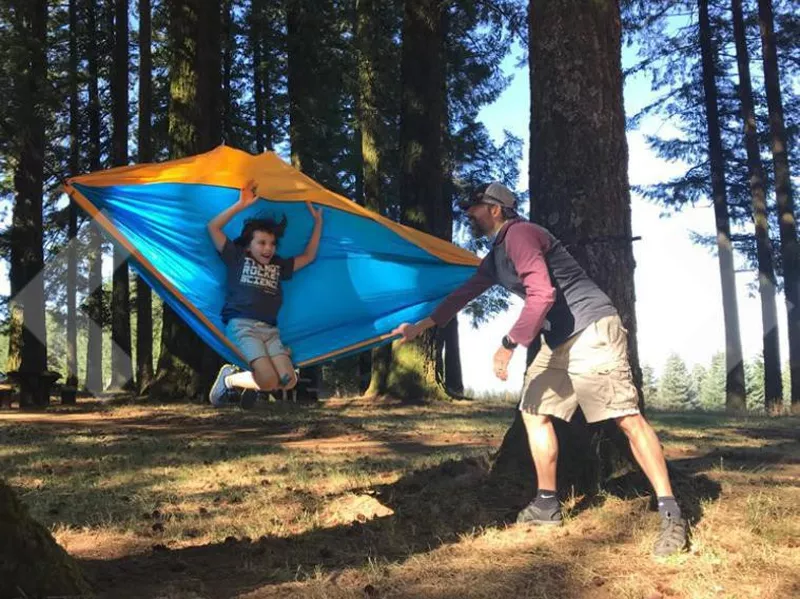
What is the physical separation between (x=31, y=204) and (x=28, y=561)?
13.2m

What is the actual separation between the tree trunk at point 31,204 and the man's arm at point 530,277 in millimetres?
11775

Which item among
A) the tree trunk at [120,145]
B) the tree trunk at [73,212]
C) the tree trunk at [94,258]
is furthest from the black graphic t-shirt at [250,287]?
the tree trunk at [94,258]

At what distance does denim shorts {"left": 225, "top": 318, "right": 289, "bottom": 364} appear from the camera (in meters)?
4.79

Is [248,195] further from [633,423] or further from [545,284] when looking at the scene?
[633,423]

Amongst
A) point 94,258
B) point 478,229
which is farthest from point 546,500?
point 94,258

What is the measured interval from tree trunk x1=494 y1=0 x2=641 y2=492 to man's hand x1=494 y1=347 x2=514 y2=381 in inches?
36.4

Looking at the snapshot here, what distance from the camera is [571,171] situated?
462 cm

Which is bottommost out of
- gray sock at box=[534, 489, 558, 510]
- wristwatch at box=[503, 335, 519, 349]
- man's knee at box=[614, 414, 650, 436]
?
gray sock at box=[534, 489, 558, 510]

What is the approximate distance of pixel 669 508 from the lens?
3.41 meters

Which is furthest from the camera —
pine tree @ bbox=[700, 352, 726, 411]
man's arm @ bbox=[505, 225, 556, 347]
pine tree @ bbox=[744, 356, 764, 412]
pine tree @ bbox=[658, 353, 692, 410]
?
pine tree @ bbox=[658, 353, 692, 410]

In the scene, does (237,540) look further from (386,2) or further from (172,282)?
(386,2)

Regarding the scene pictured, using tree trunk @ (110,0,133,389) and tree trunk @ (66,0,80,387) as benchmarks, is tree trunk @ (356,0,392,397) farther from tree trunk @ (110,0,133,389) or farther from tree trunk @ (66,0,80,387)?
tree trunk @ (66,0,80,387)

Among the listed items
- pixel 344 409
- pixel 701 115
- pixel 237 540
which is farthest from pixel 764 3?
pixel 237 540

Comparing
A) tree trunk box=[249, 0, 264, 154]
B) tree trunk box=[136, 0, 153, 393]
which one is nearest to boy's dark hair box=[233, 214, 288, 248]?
tree trunk box=[136, 0, 153, 393]
